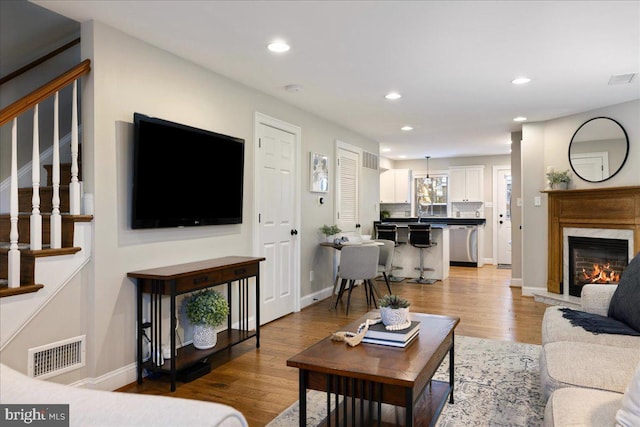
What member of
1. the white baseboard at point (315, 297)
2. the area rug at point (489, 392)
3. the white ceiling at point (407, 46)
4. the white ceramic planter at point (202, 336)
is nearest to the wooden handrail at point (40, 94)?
the white ceiling at point (407, 46)

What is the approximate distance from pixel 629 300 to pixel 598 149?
340 cm

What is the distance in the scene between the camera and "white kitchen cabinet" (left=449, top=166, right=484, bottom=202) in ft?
32.1

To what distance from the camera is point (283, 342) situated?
3.92 meters

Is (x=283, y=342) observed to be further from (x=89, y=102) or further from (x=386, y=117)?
(x=386, y=117)

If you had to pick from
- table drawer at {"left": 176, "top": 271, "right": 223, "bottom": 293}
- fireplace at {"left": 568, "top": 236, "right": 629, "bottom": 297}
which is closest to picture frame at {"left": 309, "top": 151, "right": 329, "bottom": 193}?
table drawer at {"left": 176, "top": 271, "right": 223, "bottom": 293}

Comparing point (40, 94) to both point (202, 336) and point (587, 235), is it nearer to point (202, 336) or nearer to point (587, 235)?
point (202, 336)

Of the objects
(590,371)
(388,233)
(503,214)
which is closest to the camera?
(590,371)

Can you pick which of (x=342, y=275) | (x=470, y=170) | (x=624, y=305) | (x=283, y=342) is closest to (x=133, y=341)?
(x=283, y=342)

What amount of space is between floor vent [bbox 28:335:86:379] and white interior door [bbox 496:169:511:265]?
8.75 m

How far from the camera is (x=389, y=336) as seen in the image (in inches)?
87.0

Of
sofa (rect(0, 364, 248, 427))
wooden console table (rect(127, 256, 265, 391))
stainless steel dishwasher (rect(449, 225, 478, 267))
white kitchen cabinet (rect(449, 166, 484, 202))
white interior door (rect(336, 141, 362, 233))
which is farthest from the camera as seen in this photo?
white kitchen cabinet (rect(449, 166, 484, 202))

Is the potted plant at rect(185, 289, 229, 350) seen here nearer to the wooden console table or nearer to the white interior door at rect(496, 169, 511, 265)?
the wooden console table

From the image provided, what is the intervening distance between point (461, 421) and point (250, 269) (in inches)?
79.9

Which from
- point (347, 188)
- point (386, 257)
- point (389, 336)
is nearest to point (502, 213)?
point (347, 188)
